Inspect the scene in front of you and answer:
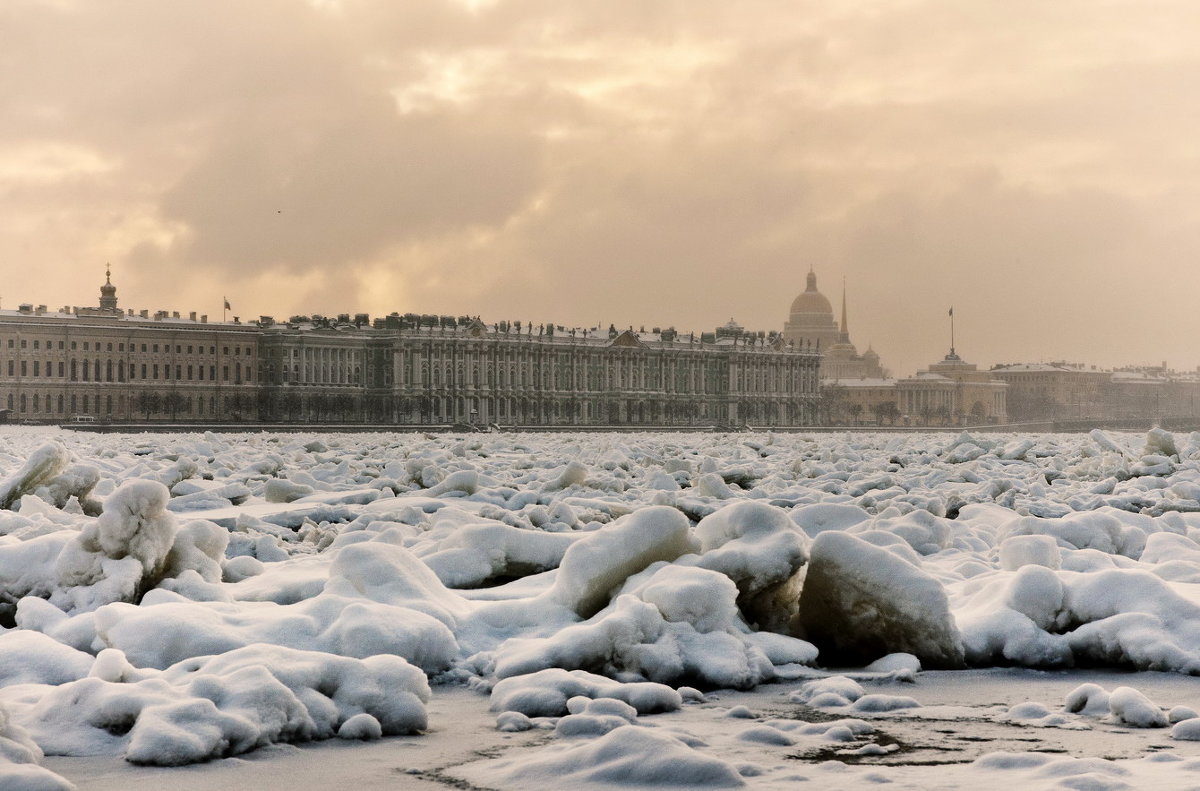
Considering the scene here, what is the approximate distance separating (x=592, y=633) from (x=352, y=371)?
106 m

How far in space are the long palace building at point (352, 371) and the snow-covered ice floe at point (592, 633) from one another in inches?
3774

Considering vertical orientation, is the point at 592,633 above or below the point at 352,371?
below

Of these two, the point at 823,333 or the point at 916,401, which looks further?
the point at 823,333

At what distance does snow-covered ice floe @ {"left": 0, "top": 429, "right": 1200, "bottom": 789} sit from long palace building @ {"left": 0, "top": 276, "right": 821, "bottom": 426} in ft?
315

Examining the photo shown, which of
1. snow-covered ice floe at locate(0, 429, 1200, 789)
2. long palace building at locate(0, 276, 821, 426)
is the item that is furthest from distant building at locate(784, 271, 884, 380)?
snow-covered ice floe at locate(0, 429, 1200, 789)

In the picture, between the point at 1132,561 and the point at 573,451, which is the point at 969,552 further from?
the point at 573,451

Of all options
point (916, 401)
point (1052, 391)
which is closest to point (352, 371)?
point (916, 401)

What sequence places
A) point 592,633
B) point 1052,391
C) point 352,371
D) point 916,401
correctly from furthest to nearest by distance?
point 1052,391
point 916,401
point 352,371
point 592,633

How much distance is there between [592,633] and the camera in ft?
21.5

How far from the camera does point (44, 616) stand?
7117mm

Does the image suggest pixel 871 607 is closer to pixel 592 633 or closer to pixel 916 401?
pixel 592 633

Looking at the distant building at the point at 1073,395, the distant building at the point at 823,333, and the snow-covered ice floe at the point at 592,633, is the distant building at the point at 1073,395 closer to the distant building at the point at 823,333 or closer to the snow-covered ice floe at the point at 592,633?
the distant building at the point at 823,333

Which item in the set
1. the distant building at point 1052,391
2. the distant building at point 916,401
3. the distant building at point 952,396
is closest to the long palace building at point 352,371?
the distant building at point 916,401

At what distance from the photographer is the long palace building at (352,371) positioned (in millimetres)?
102625
